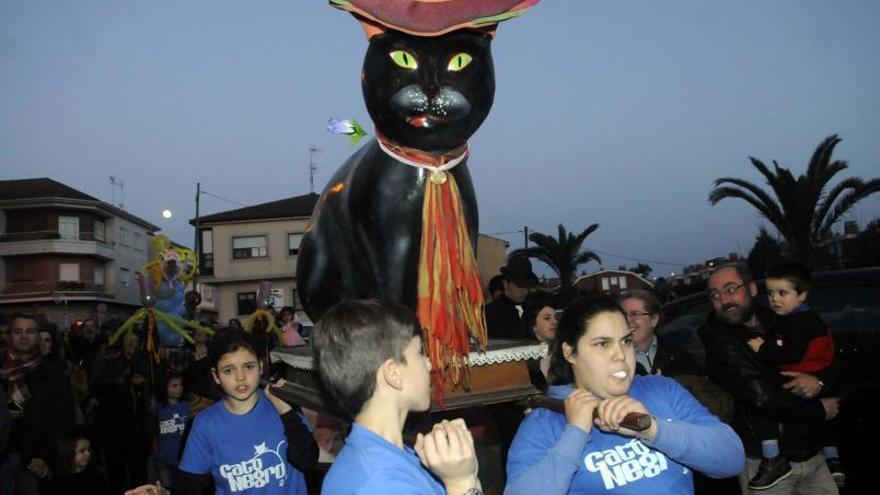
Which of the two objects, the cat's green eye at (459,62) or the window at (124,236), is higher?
the window at (124,236)

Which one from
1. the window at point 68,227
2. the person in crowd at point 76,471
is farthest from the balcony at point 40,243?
the person in crowd at point 76,471

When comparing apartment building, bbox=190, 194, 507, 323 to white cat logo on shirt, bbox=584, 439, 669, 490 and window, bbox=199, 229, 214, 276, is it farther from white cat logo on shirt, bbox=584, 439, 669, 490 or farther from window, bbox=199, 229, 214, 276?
white cat logo on shirt, bbox=584, 439, 669, 490

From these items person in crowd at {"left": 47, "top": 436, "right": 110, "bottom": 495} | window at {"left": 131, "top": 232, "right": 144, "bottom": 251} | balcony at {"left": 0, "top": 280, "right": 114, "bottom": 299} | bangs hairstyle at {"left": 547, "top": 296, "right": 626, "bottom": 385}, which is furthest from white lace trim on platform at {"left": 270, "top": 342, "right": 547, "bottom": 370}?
window at {"left": 131, "top": 232, "right": 144, "bottom": 251}

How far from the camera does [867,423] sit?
3.74 meters

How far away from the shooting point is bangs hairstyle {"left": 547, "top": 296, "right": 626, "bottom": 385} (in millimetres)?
2225

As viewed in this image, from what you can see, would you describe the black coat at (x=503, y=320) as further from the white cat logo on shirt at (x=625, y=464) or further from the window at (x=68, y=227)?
the window at (x=68, y=227)

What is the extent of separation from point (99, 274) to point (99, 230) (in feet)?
8.27

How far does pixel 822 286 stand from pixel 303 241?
3075mm

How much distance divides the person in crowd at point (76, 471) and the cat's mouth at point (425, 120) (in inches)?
132

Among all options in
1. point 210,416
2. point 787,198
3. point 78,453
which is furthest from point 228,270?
point 210,416

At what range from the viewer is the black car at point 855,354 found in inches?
147

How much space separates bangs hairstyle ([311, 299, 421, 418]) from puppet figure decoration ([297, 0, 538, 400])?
126 cm

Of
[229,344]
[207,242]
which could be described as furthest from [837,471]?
[207,242]

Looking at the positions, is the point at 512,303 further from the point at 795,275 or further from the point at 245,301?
the point at 245,301
